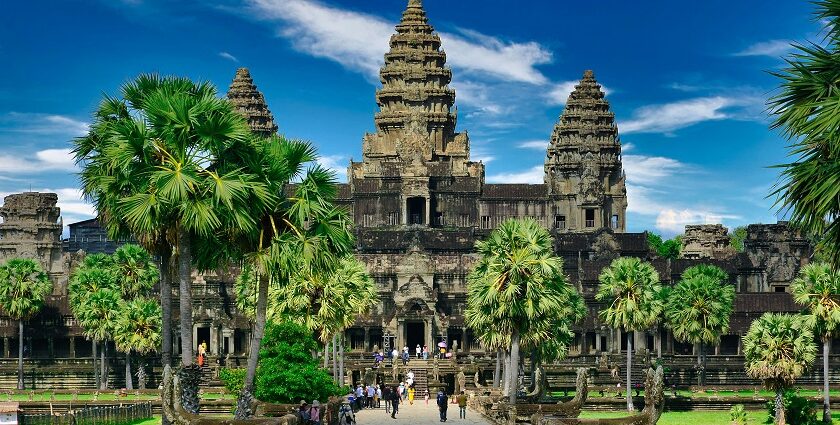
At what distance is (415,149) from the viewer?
121125 millimetres

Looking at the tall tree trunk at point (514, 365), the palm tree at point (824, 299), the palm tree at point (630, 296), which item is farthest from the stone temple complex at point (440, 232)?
the tall tree trunk at point (514, 365)

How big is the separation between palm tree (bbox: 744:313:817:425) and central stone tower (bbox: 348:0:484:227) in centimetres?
5749

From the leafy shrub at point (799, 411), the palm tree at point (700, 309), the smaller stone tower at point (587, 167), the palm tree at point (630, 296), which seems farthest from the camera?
the smaller stone tower at point (587, 167)

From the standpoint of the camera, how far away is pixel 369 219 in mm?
116625

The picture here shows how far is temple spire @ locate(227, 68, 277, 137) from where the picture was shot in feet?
500

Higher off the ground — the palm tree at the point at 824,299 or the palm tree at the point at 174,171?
the palm tree at the point at 174,171

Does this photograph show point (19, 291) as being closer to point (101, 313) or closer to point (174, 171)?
point (101, 313)

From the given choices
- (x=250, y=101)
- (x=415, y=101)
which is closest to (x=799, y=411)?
(x=415, y=101)

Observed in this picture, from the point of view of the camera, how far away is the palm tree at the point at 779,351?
5978 cm

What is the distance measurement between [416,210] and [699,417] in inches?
2266

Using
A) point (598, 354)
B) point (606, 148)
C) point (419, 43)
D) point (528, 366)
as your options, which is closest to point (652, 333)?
point (598, 354)

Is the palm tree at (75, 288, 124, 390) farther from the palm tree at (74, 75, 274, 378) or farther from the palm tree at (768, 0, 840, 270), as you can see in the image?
the palm tree at (768, 0, 840, 270)

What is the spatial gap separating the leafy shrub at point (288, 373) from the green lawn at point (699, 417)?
1755 cm

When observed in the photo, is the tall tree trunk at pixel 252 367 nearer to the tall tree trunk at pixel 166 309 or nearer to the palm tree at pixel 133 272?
the tall tree trunk at pixel 166 309
